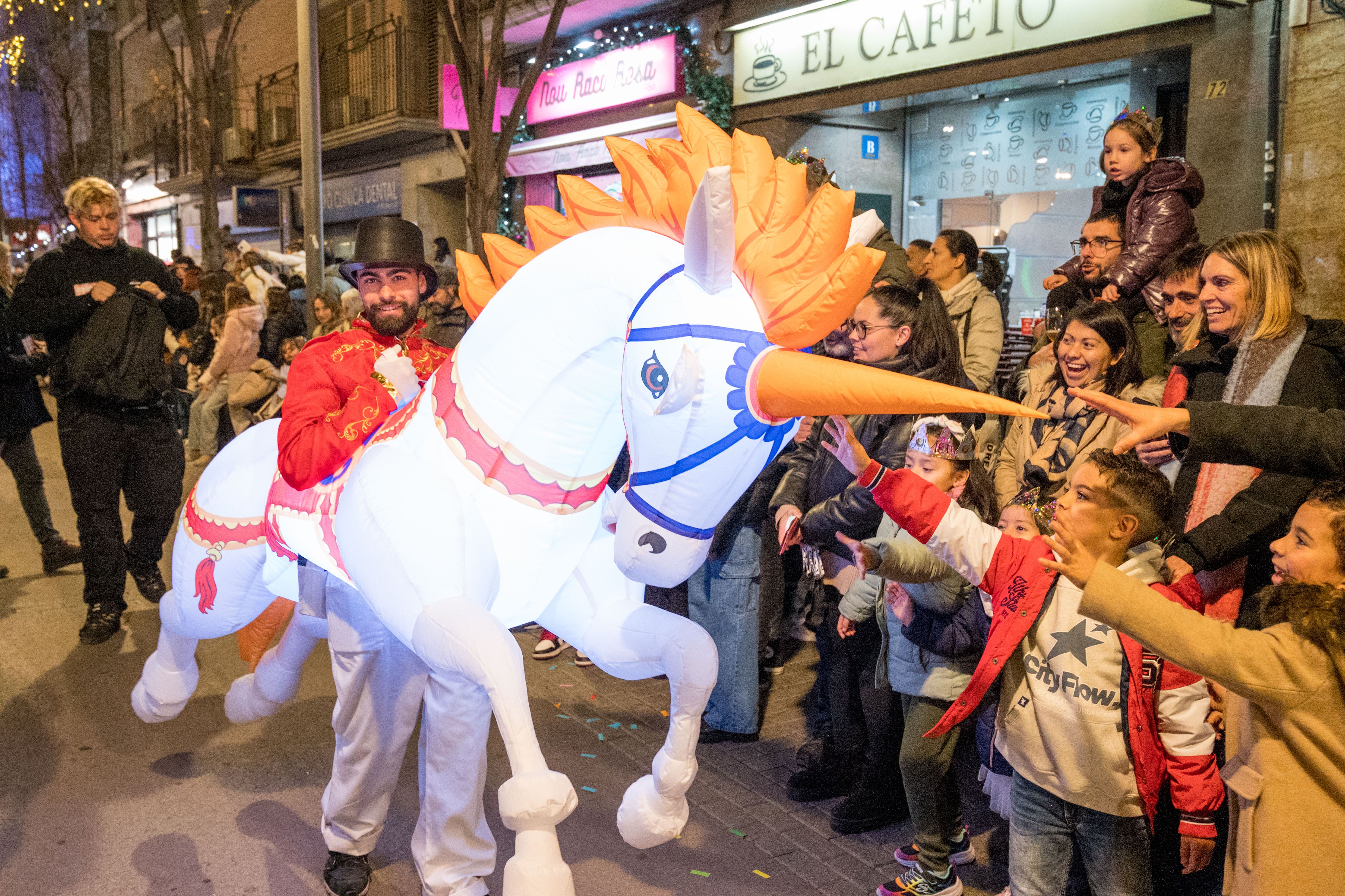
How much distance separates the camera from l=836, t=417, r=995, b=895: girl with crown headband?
2.90 m

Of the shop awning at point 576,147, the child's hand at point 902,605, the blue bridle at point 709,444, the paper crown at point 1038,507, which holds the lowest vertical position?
the child's hand at point 902,605

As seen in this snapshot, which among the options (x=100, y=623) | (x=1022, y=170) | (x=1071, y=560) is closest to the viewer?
(x=1071, y=560)

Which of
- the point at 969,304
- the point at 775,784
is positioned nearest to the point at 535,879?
the point at 775,784

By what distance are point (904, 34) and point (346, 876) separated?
6.97 metres

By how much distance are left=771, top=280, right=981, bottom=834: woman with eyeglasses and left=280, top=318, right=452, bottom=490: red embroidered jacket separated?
49.6 inches

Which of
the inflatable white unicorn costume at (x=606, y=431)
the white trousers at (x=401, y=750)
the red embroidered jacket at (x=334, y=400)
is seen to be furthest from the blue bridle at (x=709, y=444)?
the red embroidered jacket at (x=334, y=400)

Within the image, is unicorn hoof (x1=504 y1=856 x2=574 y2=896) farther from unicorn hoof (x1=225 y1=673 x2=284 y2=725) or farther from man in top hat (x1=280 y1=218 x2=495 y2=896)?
unicorn hoof (x1=225 y1=673 x2=284 y2=725)

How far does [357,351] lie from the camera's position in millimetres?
2805

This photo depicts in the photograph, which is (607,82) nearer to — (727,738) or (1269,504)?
(727,738)

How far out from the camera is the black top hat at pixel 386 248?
2883 mm

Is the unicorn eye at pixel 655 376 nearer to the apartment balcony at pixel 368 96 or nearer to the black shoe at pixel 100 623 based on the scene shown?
the black shoe at pixel 100 623

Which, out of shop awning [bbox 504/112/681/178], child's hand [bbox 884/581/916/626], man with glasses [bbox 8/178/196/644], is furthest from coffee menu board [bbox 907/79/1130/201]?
→ man with glasses [bbox 8/178/196/644]

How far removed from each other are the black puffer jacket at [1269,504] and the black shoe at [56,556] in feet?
20.6

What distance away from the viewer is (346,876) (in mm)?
2904
